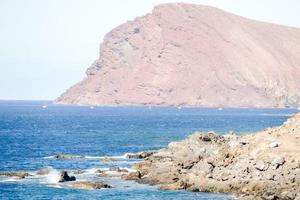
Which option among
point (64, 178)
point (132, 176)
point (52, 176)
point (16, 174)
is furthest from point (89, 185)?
point (16, 174)

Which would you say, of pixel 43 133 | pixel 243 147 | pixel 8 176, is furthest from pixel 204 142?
pixel 43 133

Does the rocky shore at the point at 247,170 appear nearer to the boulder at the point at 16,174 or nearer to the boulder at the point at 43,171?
the boulder at the point at 43,171

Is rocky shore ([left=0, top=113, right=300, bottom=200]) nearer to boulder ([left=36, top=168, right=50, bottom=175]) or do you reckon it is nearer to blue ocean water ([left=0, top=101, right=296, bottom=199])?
boulder ([left=36, top=168, right=50, bottom=175])

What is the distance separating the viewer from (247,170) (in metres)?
63.5

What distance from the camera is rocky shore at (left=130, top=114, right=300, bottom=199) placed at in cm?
6016

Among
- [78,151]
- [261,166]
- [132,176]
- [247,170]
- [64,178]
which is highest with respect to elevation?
[261,166]

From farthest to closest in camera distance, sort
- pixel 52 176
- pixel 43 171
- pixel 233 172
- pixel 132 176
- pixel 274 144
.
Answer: pixel 43 171, pixel 52 176, pixel 132 176, pixel 274 144, pixel 233 172

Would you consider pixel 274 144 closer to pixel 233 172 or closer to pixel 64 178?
pixel 233 172


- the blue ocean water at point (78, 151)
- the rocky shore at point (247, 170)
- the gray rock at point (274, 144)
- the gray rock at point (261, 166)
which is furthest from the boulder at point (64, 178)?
the gray rock at point (274, 144)

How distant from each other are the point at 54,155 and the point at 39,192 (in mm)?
36020

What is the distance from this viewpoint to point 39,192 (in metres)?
64.6

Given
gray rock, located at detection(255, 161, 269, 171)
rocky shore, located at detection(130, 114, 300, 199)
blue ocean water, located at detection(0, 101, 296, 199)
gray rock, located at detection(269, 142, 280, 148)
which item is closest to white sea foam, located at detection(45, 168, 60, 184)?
blue ocean water, located at detection(0, 101, 296, 199)

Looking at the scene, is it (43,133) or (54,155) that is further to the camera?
(43,133)

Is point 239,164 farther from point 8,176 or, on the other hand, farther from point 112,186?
point 8,176
